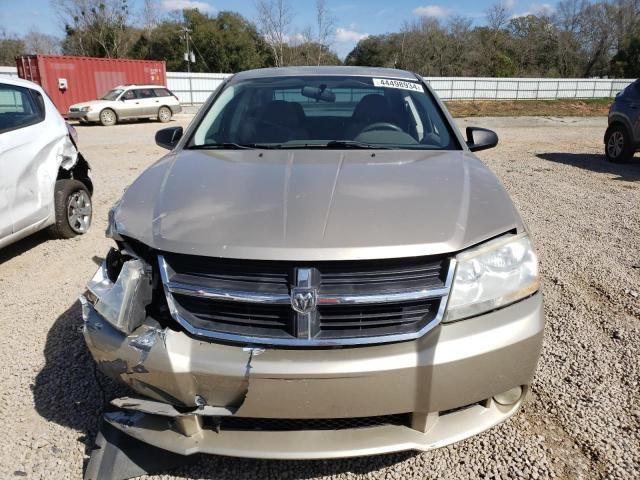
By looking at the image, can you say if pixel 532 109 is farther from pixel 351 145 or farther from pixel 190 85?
pixel 351 145

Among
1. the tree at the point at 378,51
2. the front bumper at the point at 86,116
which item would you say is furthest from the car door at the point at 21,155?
the tree at the point at 378,51

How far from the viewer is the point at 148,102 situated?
18.7 metres

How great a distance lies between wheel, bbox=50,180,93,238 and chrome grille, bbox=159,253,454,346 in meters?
3.62

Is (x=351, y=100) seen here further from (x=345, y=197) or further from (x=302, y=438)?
(x=302, y=438)

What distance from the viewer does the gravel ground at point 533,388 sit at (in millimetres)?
2055

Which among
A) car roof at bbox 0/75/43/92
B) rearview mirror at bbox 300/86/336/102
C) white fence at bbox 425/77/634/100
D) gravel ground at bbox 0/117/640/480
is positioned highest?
white fence at bbox 425/77/634/100

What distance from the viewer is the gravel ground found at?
80.9 inches

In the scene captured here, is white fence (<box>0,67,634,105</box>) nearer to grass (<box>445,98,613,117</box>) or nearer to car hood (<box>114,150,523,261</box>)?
grass (<box>445,98,613,117</box>)

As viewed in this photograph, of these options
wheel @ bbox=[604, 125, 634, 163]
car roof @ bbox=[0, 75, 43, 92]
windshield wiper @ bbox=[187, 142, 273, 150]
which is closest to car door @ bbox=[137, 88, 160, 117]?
car roof @ bbox=[0, 75, 43, 92]

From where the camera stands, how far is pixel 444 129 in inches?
120

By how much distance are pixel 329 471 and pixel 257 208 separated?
1.12 meters

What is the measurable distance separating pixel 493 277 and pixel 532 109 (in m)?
26.0

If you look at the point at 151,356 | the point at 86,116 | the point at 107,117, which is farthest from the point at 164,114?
the point at 151,356

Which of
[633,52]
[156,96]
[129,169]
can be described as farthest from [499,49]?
[129,169]
